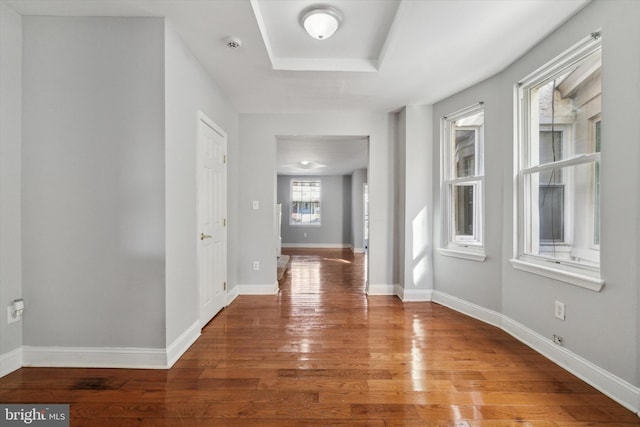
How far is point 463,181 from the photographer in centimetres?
324

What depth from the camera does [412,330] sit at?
8.86 ft

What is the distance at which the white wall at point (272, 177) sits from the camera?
3848mm

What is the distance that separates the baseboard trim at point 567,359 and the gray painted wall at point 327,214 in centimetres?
639

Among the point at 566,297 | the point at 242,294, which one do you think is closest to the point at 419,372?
the point at 566,297

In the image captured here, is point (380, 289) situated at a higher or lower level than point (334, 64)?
lower

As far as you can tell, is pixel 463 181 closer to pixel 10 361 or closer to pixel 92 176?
pixel 92 176

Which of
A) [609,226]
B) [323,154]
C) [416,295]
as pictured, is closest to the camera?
[609,226]

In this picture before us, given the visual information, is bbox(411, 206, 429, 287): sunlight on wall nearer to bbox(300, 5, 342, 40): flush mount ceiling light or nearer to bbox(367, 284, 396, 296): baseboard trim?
Result: bbox(367, 284, 396, 296): baseboard trim

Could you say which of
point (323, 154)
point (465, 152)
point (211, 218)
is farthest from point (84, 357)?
point (323, 154)

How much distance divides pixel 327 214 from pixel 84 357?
Result: 7.81 meters

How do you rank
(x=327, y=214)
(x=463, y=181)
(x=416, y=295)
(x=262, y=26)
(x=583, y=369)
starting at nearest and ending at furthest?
1. (x=583, y=369)
2. (x=262, y=26)
3. (x=463, y=181)
4. (x=416, y=295)
5. (x=327, y=214)

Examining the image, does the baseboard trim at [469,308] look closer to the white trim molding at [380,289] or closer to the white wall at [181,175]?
the white trim molding at [380,289]

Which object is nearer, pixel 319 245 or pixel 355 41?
pixel 355 41

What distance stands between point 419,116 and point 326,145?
2.24 metres
